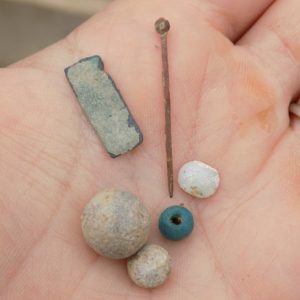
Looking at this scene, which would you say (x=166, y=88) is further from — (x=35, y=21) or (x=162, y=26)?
(x=35, y=21)

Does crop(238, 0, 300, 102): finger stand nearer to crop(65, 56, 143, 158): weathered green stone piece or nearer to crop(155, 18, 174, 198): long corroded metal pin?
crop(155, 18, 174, 198): long corroded metal pin

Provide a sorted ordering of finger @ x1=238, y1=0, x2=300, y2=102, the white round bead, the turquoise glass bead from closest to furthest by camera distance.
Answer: the turquoise glass bead, the white round bead, finger @ x1=238, y1=0, x2=300, y2=102

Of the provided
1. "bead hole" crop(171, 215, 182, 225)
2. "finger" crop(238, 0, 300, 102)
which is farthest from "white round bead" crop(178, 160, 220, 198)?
"finger" crop(238, 0, 300, 102)

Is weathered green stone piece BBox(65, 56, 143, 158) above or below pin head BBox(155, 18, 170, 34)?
below

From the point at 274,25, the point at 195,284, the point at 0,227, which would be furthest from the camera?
the point at 274,25

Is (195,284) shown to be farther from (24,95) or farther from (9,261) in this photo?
(24,95)

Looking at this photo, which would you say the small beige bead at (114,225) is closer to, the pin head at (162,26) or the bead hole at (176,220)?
the bead hole at (176,220)

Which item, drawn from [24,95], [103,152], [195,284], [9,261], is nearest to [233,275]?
[195,284]
